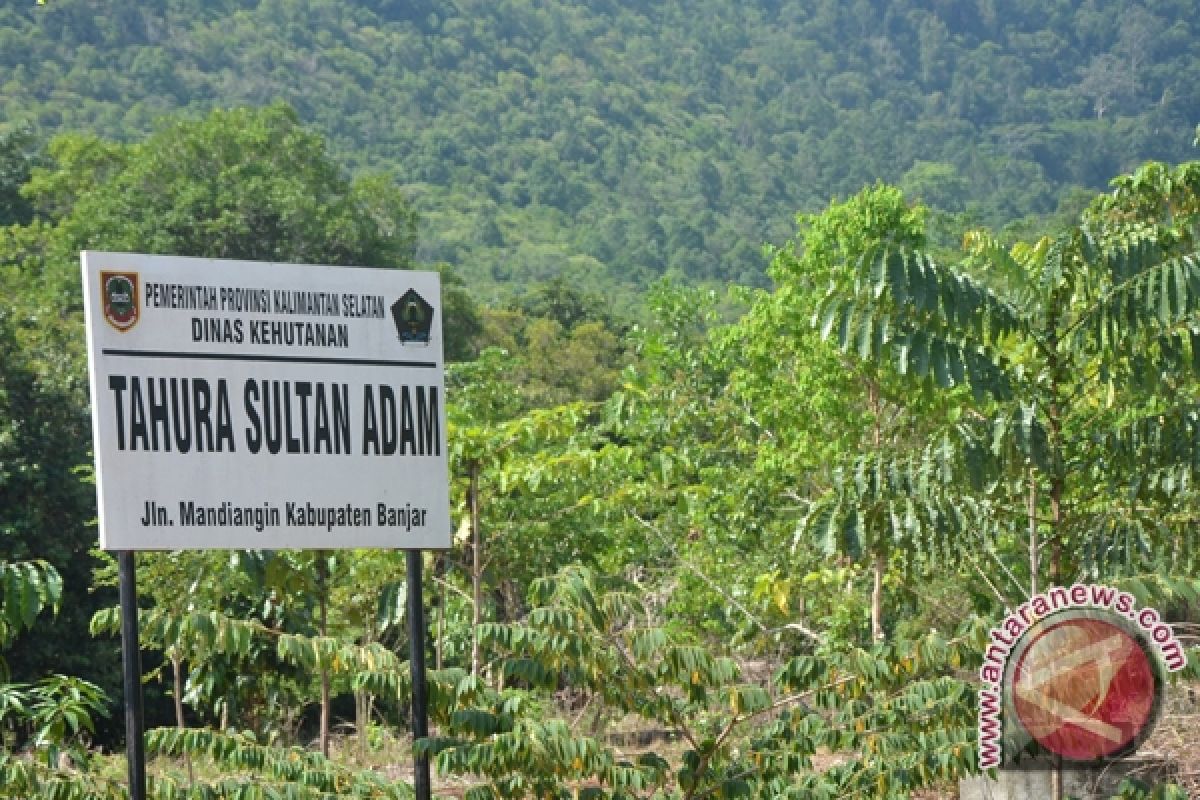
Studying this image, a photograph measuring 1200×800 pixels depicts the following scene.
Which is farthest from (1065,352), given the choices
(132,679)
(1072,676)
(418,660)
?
(132,679)

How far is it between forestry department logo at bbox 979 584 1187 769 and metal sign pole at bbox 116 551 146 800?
11.0 feet

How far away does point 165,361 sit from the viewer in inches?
241

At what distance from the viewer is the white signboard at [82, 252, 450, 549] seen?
6.04 meters

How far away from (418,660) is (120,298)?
68.5 inches

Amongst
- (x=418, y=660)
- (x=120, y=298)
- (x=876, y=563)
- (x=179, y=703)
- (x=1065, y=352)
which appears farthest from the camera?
(x=876, y=563)

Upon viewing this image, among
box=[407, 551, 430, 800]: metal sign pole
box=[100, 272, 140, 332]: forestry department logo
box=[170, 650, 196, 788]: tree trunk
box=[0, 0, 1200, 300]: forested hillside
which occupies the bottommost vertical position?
box=[170, 650, 196, 788]: tree trunk

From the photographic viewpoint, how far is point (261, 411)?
6.29m

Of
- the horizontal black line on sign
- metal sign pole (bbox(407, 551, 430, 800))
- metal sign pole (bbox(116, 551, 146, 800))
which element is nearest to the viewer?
metal sign pole (bbox(116, 551, 146, 800))

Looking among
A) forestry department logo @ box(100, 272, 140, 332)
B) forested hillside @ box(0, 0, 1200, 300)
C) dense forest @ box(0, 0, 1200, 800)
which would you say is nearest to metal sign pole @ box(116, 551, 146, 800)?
dense forest @ box(0, 0, 1200, 800)

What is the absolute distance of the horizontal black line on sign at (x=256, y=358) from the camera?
607cm

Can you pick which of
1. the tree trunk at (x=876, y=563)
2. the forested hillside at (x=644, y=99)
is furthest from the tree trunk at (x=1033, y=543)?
the forested hillside at (x=644, y=99)

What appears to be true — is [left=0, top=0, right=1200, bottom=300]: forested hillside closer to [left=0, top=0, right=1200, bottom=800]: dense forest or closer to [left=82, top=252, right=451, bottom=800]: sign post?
[left=0, top=0, right=1200, bottom=800]: dense forest

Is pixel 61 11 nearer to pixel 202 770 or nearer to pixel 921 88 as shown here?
pixel 921 88

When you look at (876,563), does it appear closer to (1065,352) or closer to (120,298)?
(1065,352)
